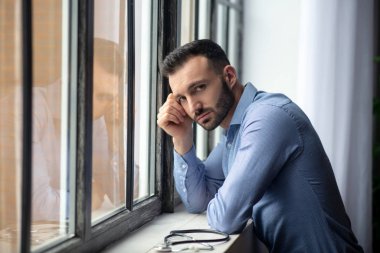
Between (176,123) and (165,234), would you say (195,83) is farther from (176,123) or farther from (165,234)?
(165,234)

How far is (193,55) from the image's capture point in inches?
65.8

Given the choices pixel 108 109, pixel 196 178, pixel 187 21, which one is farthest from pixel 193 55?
pixel 187 21

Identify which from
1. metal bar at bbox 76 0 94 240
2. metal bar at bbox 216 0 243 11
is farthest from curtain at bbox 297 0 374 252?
metal bar at bbox 76 0 94 240

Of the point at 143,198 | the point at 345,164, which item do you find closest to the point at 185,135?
the point at 143,198

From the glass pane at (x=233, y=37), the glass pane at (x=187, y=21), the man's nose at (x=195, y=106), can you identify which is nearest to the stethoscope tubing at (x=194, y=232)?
the man's nose at (x=195, y=106)

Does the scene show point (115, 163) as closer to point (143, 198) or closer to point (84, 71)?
point (143, 198)

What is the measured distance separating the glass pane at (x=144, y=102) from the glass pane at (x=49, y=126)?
492 millimetres

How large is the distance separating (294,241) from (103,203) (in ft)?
1.86

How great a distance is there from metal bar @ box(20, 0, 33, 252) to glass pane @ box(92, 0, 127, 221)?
1.17 feet

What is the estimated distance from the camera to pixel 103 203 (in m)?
1.55

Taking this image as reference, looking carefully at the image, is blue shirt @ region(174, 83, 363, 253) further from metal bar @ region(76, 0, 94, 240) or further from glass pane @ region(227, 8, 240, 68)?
glass pane @ region(227, 8, 240, 68)

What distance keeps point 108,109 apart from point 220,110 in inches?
14.5

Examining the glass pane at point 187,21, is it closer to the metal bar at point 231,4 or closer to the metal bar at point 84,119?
the metal bar at point 231,4

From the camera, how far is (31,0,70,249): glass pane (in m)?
1.19
